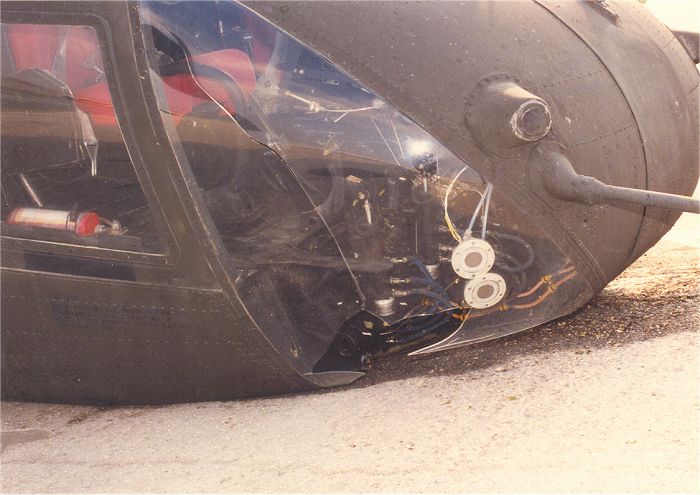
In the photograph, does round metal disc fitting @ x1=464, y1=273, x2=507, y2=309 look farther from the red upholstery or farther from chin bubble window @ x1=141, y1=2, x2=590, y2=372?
the red upholstery

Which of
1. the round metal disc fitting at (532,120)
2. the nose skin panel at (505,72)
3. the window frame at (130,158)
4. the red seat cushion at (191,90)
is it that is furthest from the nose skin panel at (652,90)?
the window frame at (130,158)

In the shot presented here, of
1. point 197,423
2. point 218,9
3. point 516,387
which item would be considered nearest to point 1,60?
point 218,9

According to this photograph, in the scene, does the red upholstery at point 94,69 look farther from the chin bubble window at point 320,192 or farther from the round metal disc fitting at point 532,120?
the round metal disc fitting at point 532,120

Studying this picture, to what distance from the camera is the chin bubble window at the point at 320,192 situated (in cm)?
300

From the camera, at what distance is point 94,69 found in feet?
9.64

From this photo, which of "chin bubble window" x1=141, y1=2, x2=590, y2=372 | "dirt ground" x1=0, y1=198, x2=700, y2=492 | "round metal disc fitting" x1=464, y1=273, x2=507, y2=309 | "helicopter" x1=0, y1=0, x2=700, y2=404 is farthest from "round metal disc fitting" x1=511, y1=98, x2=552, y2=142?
"dirt ground" x1=0, y1=198, x2=700, y2=492

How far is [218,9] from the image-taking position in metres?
3.03

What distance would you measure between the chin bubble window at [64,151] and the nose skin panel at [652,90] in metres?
1.74

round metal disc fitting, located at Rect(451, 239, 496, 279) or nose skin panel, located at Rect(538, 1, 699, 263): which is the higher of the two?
nose skin panel, located at Rect(538, 1, 699, 263)

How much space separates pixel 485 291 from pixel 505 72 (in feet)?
2.65

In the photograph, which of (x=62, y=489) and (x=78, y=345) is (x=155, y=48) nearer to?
(x=78, y=345)

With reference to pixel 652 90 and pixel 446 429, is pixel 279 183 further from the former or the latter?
pixel 652 90

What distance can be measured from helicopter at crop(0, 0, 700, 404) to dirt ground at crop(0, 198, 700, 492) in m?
0.16

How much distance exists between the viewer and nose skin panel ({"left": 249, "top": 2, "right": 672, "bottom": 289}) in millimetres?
3023
